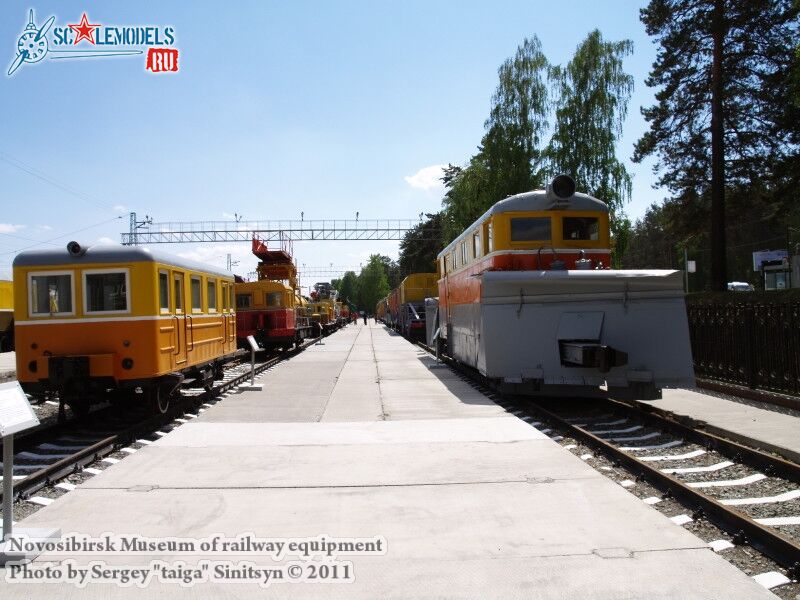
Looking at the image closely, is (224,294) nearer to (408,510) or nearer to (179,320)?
(179,320)

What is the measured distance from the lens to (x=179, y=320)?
1041 cm

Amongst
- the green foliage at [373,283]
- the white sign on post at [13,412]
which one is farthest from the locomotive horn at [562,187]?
the green foliage at [373,283]

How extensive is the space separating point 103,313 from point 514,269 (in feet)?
22.0

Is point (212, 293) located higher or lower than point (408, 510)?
higher

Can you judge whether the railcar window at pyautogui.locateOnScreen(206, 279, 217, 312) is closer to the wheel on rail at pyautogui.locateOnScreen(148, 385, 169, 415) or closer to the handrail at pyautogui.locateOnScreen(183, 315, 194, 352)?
the handrail at pyautogui.locateOnScreen(183, 315, 194, 352)

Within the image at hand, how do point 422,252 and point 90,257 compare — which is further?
point 422,252

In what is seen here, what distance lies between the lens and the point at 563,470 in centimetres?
654

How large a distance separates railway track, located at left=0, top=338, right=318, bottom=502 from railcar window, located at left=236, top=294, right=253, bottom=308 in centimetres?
1015

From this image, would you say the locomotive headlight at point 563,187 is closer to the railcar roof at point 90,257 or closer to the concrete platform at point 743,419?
the concrete platform at point 743,419

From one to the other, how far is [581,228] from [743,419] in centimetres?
437

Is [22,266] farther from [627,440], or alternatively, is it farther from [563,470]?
[627,440]

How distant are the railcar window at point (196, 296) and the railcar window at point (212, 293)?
0.52m

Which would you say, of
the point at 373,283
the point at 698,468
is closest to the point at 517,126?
the point at 698,468

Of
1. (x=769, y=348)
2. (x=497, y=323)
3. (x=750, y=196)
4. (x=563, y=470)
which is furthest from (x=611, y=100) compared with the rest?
(x=563, y=470)
